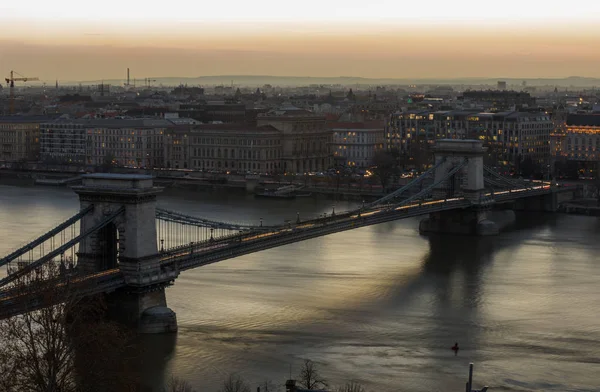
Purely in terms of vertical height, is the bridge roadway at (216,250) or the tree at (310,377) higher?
the bridge roadway at (216,250)

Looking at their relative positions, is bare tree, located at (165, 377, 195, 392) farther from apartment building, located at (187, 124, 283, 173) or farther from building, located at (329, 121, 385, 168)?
building, located at (329, 121, 385, 168)

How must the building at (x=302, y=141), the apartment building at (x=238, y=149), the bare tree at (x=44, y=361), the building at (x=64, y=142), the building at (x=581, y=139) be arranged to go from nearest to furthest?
the bare tree at (x=44, y=361) < the apartment building at (x=238, y=149) < the building at (x=581, y=139) < the building at (x=302, y=141) < the building at (x=64, y=142)

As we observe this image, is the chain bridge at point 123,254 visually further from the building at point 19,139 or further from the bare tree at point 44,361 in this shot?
the building at point 19,139

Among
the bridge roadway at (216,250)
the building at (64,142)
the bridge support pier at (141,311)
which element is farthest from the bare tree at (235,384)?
the building at (64,142)

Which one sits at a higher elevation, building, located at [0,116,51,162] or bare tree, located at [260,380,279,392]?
building, located at [0,116,51,162]

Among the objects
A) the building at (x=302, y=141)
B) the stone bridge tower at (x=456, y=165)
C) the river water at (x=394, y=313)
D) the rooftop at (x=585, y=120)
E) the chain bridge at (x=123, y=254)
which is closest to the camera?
the chain bridge at (x=123, y=254)

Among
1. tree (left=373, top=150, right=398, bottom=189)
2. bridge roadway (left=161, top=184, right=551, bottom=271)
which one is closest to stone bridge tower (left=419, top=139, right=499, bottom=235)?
bridge roadway (left=161, top=184, right=551, bottom=271)
